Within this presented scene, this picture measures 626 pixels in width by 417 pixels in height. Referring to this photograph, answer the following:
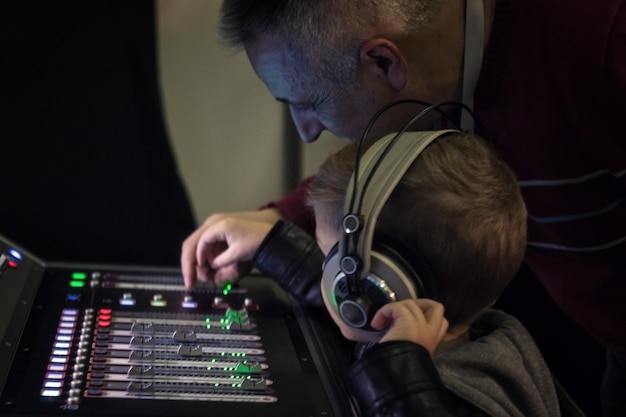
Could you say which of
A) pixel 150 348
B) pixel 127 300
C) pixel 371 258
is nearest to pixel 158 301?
pixel 127 300

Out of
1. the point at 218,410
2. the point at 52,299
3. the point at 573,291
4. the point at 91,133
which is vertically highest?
the point at 91,133

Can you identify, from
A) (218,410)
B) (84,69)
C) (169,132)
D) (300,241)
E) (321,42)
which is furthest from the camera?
(169,132)

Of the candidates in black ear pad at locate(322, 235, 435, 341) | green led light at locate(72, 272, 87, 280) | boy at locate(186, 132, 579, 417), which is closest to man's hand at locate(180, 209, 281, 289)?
green led light at locate(72, 272, 87, 280)

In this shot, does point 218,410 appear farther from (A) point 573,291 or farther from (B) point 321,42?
(A) point 573,291

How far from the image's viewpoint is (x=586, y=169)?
3.59 feet

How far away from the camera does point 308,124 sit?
114 cm

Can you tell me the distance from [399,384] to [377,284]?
10 cm

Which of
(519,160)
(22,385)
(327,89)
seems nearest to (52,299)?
(22,385)

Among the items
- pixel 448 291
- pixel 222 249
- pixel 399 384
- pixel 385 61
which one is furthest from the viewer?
pixel 222 249

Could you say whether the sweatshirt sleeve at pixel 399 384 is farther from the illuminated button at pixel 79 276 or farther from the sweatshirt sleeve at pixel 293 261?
the illuminated button at pixel 79 276

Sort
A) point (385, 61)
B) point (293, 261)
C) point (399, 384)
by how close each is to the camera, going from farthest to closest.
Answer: point (293, 261), point (385, 61), point (399, 384)

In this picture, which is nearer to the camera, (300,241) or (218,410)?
(218,410)

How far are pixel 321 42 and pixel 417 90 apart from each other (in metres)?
0.14

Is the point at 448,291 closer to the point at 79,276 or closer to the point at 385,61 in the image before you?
the point at 385,61
